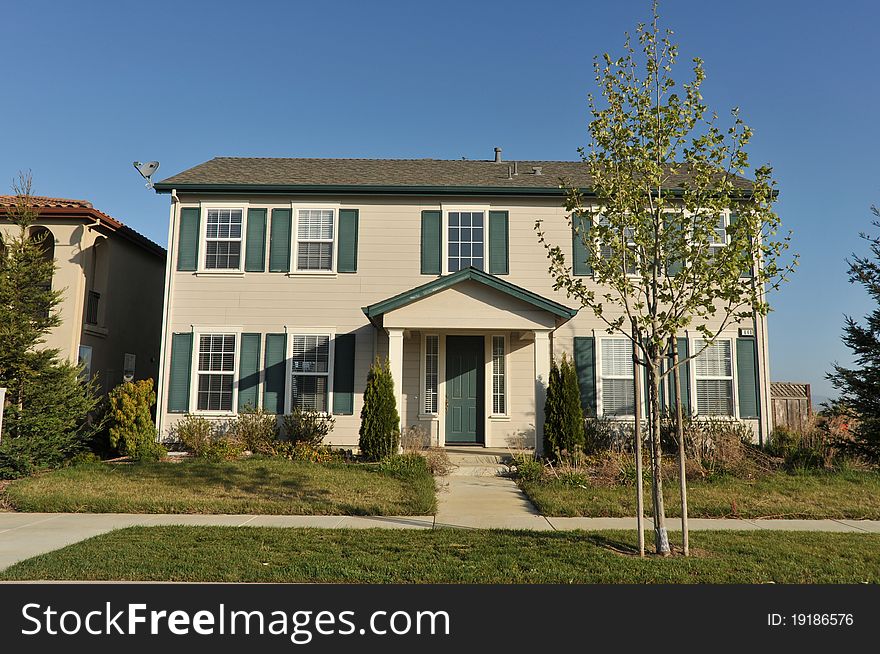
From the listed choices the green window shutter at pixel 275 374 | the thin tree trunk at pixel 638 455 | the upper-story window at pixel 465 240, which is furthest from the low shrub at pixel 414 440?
the thin tree trunk at pixel 638 455

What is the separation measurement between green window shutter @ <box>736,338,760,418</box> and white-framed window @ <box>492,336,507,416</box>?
5.05 m

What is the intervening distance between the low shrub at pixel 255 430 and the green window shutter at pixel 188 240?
350 centimetres

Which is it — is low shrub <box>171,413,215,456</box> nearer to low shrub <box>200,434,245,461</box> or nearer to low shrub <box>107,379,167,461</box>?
low shrub <box>200,434,245,461</box>

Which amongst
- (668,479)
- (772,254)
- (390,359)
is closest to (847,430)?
(668,479)

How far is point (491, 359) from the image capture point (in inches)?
549

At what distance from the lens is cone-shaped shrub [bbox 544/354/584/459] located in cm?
1174

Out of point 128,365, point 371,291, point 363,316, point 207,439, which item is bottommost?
point 207,439

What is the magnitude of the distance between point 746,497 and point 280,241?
10390 mm

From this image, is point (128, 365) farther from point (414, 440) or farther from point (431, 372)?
point (414, 440)

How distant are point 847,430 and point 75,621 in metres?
13.6

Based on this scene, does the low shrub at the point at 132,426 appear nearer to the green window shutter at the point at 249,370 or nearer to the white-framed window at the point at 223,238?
the green window shutter at the point at 249,370

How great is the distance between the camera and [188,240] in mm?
14102

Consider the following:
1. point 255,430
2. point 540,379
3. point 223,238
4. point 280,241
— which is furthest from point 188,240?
point 540,379

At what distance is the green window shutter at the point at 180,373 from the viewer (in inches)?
535
